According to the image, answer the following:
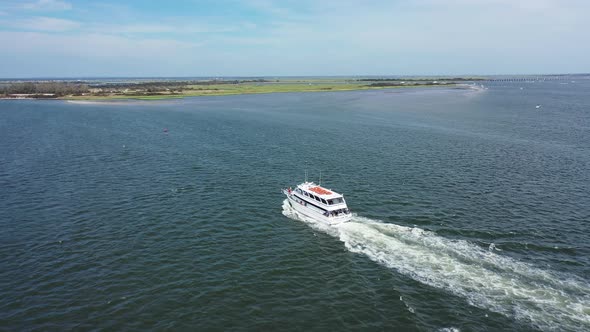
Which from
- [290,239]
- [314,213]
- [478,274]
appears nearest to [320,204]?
[314,213]

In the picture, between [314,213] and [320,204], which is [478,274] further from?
[314,213]

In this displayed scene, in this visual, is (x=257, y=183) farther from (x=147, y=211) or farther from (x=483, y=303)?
(x=483, y=303)

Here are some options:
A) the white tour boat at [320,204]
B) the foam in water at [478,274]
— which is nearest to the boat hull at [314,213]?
the white tour boat at [320,204]

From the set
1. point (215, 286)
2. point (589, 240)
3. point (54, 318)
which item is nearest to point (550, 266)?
point (589, 240)

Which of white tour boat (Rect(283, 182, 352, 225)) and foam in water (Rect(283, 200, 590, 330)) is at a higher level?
white tour boat (Rect(283, 182, 352, 225))

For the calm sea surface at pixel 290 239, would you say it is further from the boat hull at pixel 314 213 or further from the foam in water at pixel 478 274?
the boat hull at pixel 314 213

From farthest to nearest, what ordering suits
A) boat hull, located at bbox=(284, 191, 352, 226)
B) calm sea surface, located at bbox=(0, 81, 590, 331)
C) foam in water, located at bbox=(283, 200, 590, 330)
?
boat hull, located at bbox=(284, 191, 352, 226) < calm sea surface, located at bbox=(0, 81, 590, 331) < foam in water, located at bbox=(283, 200, 590, 330)

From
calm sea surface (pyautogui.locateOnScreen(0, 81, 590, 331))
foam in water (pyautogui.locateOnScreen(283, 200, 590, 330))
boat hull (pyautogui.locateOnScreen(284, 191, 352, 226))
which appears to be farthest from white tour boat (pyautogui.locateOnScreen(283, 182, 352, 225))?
foam in water (pyautogui.locateOnScreen(283, 200, 590, 330))

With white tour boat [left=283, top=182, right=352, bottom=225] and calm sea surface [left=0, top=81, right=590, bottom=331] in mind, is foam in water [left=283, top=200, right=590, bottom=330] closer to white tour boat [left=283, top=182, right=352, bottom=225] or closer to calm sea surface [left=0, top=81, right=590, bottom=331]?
calm sea surface [left=0, top=81, right=590, bottom=331]

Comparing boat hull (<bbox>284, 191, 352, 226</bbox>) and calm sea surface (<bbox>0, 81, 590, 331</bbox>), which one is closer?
calm sea surface (<bbox>0, 81, 590, 331</bbox>)
